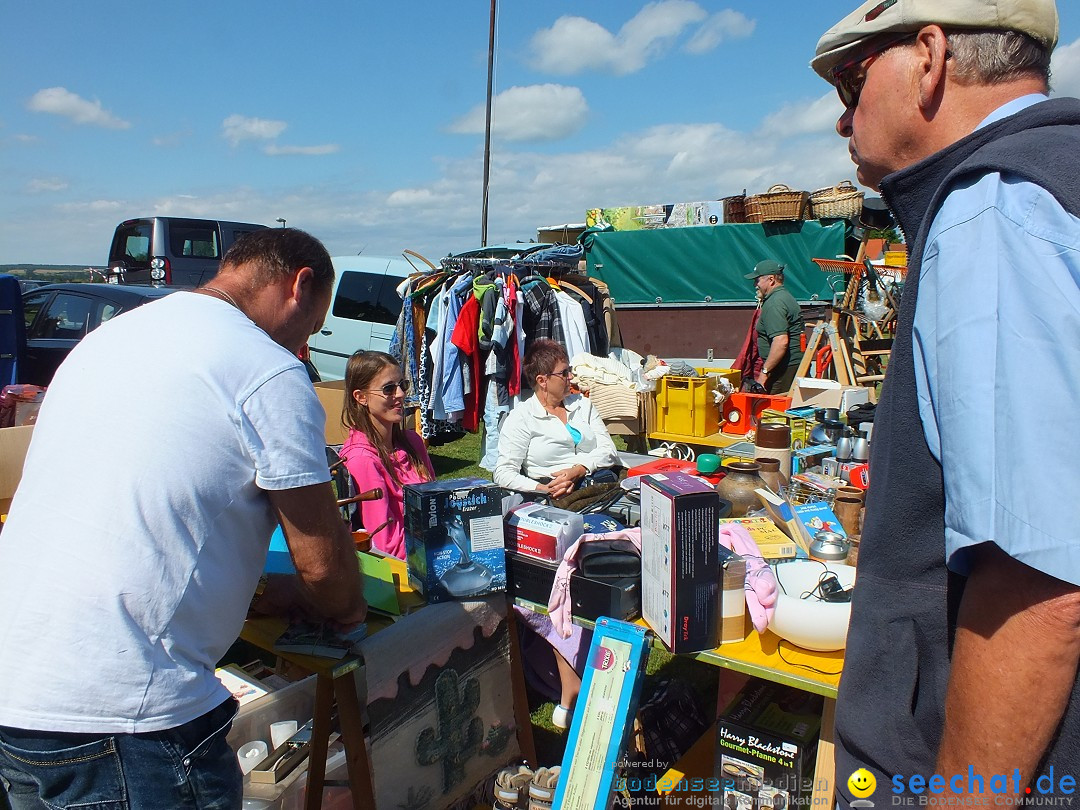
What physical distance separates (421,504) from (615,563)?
0.60 metres

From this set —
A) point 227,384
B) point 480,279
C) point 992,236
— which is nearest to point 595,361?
point 480,279

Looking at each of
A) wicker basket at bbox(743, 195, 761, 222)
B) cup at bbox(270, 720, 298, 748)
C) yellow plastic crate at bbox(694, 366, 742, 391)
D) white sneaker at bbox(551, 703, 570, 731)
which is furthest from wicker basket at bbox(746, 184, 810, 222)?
cup at bbox(270, 720, 298, 748)

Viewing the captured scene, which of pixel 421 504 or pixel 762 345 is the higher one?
pixel 762 345

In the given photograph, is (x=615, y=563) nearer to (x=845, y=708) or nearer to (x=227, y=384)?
(x=845, y=708)

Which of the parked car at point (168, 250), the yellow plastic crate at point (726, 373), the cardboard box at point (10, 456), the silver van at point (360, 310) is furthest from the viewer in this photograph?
the parked car at point (168, 250)

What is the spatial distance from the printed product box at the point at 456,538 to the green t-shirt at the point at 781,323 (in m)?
5.20

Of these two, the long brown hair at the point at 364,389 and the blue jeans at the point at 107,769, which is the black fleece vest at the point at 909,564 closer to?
the blue jeans at the point at 107,769

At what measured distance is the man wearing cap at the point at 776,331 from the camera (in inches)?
264

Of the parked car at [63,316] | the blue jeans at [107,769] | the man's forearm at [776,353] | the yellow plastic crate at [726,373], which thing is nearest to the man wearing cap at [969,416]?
the blue jeans at [107,769]

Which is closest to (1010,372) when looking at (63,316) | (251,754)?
(251,754)

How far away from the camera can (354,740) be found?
202 centimetres

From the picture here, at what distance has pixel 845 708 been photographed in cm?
105

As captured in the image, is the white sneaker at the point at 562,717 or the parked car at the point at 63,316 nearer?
the white sneaker at the point at 562,717

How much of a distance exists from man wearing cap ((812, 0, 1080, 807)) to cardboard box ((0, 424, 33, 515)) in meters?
4.19
